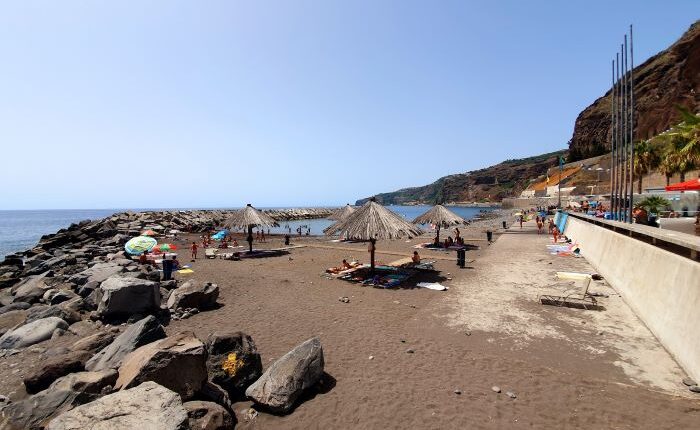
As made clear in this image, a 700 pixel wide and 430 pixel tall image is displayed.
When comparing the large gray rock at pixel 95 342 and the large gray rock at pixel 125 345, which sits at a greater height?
the large gray rock at pixel 125 345

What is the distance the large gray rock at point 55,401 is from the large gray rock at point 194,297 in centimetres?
538

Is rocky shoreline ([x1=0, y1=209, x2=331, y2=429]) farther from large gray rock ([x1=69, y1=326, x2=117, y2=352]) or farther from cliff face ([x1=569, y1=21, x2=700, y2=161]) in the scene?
cliff face ([x1=569, y1=21, x2=700, y2=161])

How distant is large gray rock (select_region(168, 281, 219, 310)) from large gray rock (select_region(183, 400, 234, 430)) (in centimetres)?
648

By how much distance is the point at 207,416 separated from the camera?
16.6 feet

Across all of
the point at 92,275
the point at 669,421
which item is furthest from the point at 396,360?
the point at 92,275

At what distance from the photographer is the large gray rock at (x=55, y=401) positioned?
5.32m

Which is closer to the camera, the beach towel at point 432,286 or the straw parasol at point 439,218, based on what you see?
the beach towel at point 432,286

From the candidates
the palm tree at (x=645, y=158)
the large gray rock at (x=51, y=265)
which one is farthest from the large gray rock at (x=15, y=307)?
the palm tree at (x=645, y=158)

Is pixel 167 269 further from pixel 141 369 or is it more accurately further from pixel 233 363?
pixel 141 369

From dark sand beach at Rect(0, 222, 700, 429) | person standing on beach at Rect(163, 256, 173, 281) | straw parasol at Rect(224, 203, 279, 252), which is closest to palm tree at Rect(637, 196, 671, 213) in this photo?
dark sand beach at Rect(0, 222, 700, 429)

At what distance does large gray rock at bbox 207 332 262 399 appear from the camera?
6.20m

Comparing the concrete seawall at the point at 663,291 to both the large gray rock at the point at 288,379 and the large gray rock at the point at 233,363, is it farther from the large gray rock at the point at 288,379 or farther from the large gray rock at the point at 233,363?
the large gray rock at the point at 233,363

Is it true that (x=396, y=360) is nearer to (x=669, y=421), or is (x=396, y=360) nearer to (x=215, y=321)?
(x=669, y=421)

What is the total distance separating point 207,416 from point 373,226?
35.2 feet
